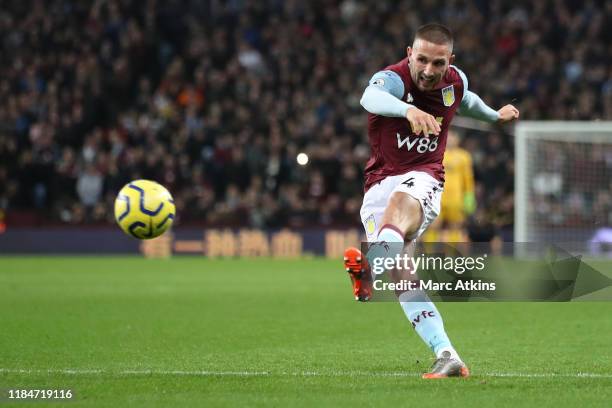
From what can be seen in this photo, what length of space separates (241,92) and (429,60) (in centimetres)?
1796

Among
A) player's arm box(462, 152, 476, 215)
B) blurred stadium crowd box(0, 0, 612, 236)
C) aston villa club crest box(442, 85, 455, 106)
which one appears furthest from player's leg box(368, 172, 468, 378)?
blurred stadium crowd box(0, 0, 612, 236)

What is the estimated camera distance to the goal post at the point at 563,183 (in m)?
18.6

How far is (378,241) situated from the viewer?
6660mm

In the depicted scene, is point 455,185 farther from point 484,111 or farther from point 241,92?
point 484,111

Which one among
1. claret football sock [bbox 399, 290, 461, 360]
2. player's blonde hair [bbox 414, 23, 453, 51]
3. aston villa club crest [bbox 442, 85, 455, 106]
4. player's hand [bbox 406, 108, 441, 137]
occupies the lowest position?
claret football sock [bbox 399, 290, 461, 360]

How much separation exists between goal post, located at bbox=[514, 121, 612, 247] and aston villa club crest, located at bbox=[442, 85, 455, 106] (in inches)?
450

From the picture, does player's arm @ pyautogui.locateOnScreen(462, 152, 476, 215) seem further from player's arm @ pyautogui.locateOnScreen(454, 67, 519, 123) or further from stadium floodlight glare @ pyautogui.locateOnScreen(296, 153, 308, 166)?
player's arm @ pyautogui.locateOnScreen(454, 67, 519, 123)

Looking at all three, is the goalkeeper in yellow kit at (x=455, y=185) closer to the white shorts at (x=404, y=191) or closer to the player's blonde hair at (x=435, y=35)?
the white shorts at (x=404, y=191)

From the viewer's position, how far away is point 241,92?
24453 mm

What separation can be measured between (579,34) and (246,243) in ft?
27.3

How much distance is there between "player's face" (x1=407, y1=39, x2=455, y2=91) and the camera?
21.8 feet

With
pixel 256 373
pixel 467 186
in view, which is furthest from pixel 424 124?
pixel 467 186

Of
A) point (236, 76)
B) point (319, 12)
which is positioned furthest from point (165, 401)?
point (319, 12)

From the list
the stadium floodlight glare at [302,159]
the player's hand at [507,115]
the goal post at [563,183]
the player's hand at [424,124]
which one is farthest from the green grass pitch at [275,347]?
the stadium floodlight glare at [302,159]
